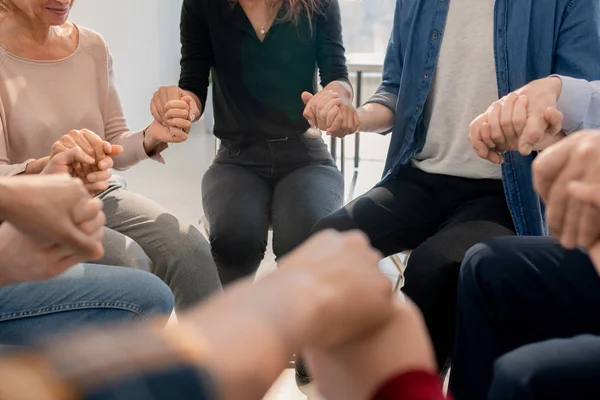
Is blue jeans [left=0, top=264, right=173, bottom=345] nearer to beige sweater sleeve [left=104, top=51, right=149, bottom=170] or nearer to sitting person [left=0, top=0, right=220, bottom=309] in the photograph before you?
sitting person [left=0, top=0, right=220, bottom=309]

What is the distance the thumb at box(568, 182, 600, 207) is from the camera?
0.68m

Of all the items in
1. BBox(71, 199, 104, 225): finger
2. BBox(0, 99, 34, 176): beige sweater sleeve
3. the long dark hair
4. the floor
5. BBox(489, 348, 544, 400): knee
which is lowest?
the floor

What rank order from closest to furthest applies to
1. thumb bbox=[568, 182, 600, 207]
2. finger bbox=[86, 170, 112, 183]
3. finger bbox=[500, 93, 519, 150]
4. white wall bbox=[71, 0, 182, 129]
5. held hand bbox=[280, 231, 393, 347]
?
held hand bbox=[280, 231, 393, 347] → thumb bbox=[568, 182, 600, 207] → finger bbox=[500, 93, 519, 150] → finger bbox=[86, 170, 112, 183] → white wall bbox=[71, 0, 182, 129]

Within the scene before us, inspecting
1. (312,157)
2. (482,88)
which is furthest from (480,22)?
(312,157)

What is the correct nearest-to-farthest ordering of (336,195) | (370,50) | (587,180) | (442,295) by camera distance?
(587,180), (442,295), (336,195), (370,50)

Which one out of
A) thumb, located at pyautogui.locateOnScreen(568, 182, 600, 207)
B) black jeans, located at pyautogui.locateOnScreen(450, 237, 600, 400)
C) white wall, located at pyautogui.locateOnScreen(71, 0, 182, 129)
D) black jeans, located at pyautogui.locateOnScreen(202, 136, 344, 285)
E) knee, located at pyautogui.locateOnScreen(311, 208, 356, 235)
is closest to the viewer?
thumb, located at pyautogui.locateOnScreen(568, 182, 600, 207)

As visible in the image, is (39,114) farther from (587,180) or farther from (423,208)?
(587,180)

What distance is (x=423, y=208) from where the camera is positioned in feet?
4.16

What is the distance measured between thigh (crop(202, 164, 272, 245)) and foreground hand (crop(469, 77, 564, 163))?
0.57 m

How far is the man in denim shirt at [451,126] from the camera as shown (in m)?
1.13

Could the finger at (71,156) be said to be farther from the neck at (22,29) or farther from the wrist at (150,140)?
the neck at (22,29)

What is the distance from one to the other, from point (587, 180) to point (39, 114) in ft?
3.62

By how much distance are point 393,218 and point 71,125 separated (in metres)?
0.76

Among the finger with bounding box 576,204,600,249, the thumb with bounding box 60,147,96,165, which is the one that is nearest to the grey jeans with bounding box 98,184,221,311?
the thumb with bounding box 60,147,96,165
